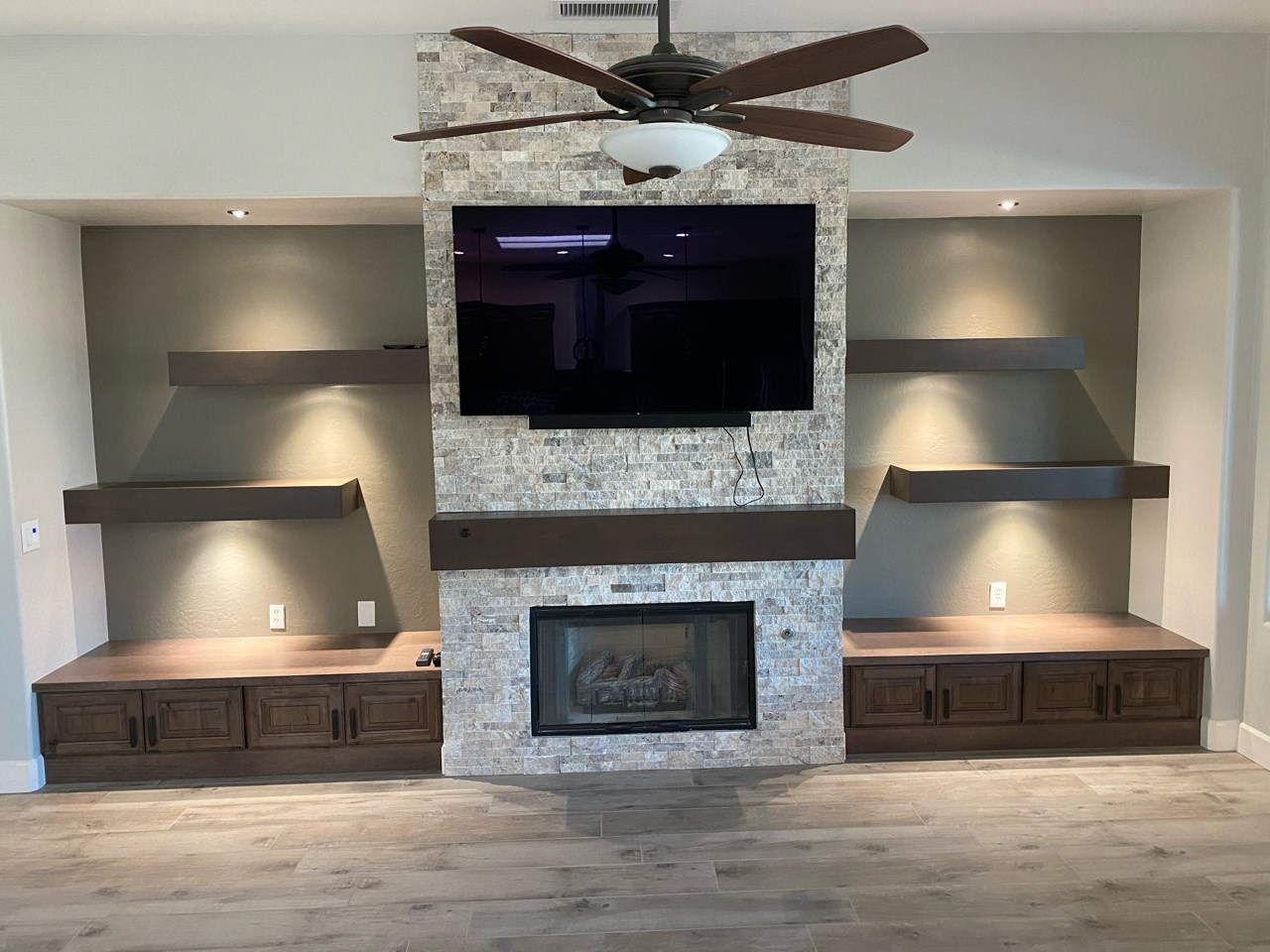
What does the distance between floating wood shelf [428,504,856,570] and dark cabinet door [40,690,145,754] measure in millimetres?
1367

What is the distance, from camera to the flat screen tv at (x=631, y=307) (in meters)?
3.27

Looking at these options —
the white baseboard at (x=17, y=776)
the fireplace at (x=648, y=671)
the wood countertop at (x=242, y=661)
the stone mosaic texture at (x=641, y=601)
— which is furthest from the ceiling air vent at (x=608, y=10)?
the white baseboard at (x=17, y=776)

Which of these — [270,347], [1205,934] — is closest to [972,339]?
[1205,934]

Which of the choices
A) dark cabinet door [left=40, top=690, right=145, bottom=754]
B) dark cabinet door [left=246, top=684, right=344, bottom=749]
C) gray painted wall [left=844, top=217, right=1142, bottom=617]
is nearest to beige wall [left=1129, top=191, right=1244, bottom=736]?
gray painted wall [left=844, top=217, right=1142, bottom=617]

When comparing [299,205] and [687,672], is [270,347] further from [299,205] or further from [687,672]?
[687,672]

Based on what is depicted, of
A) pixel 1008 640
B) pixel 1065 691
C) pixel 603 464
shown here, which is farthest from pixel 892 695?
pixel 603 464

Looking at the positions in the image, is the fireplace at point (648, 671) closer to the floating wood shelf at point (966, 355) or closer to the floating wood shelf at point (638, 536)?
the floating wood shelf at point (638, 536)

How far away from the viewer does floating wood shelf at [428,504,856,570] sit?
10.8 feet

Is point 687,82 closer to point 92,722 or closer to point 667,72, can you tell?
point 667,72

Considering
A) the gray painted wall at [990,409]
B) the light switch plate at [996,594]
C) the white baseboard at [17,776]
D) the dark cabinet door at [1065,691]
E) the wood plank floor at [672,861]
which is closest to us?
the wood plank floor at [672,861]

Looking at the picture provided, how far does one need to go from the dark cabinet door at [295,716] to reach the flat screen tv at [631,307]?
1.27m

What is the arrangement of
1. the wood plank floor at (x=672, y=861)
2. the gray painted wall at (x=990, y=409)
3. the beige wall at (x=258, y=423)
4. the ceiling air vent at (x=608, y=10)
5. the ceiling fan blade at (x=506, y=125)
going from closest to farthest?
the ceiling fan blade at (x=506, y=125)
the wood plank floor at (x=672, y=861)
the ceiling air vent at (x=608, y=10)
the beige wall at (x=258, y=423)
the gray painted wall at (x=990, y=409)

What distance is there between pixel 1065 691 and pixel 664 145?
297cm

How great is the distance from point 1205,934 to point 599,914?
1700 mm
